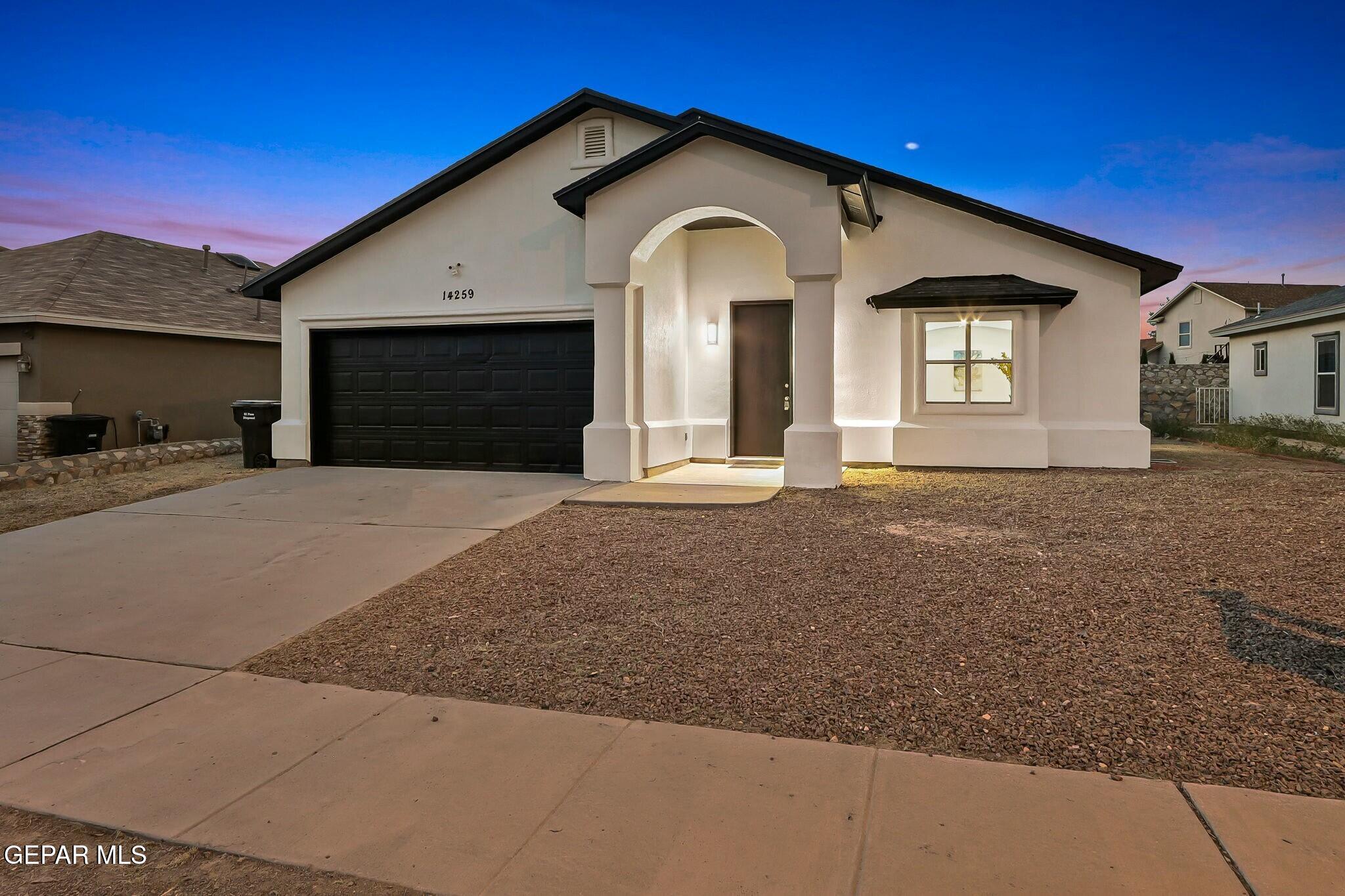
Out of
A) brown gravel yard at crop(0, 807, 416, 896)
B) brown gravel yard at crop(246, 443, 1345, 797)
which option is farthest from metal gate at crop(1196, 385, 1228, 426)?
brown gravel yard at crop(0, 807, 416, 896)

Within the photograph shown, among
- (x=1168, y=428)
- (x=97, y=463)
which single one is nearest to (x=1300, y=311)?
(x=1168, y=428)

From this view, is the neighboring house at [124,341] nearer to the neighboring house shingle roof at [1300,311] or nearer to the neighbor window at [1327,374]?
the neighboring house shingle roof at [1300,311]

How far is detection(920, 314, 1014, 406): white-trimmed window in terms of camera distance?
11.8 meters

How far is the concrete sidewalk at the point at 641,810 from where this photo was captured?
7.97 feet

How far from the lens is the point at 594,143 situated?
1201 centimetres

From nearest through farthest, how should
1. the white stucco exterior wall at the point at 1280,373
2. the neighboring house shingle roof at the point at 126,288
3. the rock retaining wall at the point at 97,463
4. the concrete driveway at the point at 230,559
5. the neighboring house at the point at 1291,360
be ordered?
the concrete driveway at the point at 230,559
the rock retaining wall at the point at 97,463
the neighboring house shingle roof at the point at 126,288
the neighboring house at the point at 1291,360
the white stucco exterior wall at the point at 1280,373

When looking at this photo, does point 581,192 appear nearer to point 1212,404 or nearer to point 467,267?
point 467,267

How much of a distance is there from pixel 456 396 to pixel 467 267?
2.13 m

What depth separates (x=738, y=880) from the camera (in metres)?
2.41

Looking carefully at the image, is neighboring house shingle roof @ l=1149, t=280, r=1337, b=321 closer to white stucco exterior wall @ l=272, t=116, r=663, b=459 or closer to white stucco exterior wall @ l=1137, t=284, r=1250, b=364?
white stucco exterior wall @ l=1137, t=284, r=1250, b=364

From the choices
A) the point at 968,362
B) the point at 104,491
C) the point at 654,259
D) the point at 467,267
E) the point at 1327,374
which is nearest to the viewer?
the point at 104,491

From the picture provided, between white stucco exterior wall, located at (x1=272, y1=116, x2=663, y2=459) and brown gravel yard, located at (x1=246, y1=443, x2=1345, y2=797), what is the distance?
542cm

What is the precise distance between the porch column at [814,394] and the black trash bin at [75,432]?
1385 centimetres

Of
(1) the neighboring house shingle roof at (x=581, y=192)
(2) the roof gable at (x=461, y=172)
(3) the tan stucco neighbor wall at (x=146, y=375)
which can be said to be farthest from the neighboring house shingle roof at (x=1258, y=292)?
(3) the tan stucco neighbor wall at (x=146, y=375)
